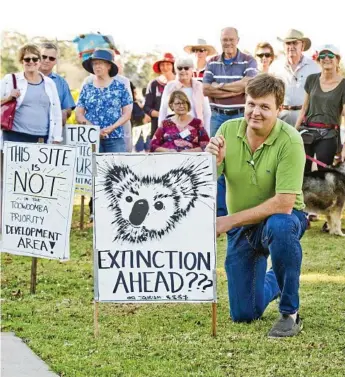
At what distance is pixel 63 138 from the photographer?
11539mm

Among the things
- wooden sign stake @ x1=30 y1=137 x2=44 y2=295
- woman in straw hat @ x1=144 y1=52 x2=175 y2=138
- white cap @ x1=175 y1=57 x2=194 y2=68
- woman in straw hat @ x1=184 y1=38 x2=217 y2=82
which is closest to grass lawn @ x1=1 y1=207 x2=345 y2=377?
wooden sign stake @ x1=30 y1=137 x2=44 y2=295

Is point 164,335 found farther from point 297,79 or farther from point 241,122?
point 297,79

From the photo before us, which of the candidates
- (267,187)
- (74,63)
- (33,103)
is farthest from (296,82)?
(74,63)

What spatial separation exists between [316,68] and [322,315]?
574 cm

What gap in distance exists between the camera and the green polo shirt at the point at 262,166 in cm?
640

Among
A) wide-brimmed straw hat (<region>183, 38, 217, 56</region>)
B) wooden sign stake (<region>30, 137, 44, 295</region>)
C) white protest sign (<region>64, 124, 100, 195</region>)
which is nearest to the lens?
wooden sign stake (<region>30, 137, 44, 295</region>)

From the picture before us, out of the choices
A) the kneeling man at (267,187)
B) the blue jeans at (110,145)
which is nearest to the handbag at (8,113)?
the blue jeans at (110,145)

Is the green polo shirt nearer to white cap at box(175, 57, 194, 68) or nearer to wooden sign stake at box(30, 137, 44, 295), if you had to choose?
wooden sign stake at box(30, 137, 44, 295)

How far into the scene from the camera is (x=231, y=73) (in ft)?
38.4

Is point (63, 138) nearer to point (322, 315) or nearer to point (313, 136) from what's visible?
point (313, 136)

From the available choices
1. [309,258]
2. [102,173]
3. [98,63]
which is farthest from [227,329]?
[98,63]

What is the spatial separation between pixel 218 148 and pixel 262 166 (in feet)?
0.96

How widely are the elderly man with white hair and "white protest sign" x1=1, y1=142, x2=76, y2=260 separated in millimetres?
4218

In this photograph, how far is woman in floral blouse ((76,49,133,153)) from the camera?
463 inches
